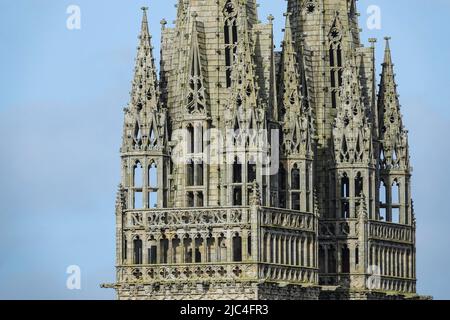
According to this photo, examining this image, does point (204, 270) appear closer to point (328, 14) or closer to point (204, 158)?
point (204, 158)

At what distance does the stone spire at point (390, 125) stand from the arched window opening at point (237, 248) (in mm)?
14338

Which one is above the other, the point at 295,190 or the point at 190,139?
the point at 190,139

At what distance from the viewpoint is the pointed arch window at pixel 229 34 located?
6491 inches

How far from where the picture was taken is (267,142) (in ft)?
538

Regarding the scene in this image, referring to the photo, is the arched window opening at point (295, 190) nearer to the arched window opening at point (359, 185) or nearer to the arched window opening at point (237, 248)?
the arched window opening at point (237, 248)

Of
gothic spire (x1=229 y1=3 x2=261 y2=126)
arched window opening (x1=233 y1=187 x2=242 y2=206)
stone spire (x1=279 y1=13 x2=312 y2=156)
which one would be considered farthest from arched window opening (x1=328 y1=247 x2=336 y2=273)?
gothic spire (x1=229 y1=3 x2=261 y2=126)

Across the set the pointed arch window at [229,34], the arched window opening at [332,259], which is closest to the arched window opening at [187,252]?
the pointed arch window at [229,34]

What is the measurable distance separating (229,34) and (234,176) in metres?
6.49

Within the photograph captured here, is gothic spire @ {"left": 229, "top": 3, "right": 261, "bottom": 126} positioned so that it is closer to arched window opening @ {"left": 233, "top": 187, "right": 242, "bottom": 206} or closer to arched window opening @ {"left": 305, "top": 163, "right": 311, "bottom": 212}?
arched window opening @ {"left": 233, "top": 187, "right": 242, "bottom": 206}

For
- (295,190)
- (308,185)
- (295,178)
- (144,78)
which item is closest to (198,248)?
(295,190)

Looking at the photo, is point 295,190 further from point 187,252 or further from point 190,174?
point 187,252

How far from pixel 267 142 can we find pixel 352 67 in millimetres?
10024

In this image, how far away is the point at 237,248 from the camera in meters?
163
